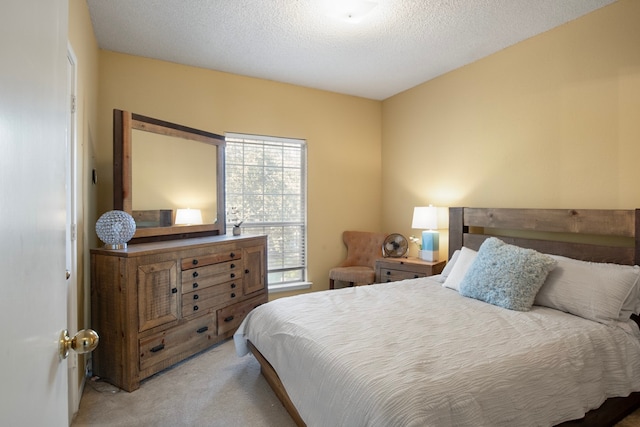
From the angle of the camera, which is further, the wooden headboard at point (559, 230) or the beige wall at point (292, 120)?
the beige wall at point (292, 120)

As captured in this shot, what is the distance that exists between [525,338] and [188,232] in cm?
276

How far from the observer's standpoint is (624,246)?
2410 mm

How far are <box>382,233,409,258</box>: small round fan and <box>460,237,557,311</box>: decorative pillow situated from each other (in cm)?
143

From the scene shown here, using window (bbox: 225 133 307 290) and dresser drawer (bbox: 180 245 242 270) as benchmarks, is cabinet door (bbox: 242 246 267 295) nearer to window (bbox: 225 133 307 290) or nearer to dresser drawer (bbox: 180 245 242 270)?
dresser drawer (bbox: 180 245 242 270)

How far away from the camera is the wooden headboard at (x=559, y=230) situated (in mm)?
2361

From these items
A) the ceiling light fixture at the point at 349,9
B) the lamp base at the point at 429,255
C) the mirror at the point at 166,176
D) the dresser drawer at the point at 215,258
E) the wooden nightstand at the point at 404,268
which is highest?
the ceiling light fixture at the point at 349,9

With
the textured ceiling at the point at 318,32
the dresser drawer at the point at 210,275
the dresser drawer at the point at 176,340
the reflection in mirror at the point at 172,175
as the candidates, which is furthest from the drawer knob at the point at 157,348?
the textured ceiling at the point at 318,32

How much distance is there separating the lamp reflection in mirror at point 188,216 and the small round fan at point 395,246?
83.7 inches

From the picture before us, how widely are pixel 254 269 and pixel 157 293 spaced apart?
1045 mm

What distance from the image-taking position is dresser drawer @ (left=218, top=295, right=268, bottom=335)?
3045mm

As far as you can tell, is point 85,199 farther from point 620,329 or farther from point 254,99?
point 620,329

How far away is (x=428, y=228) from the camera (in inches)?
142

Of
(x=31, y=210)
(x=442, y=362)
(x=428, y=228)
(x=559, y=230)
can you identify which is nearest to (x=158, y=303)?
(x=442, y=362)

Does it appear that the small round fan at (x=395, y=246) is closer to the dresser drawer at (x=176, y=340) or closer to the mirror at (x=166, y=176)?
the mirror at (x=166, y=176)
